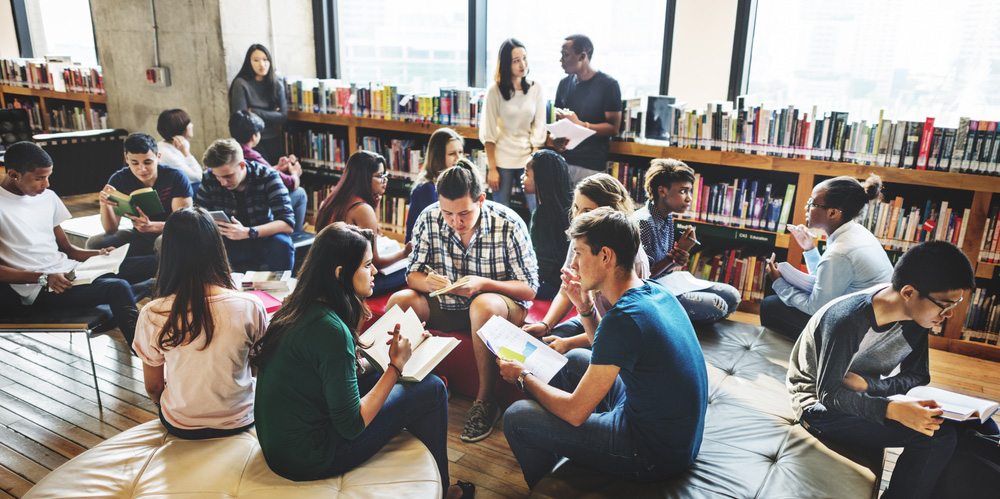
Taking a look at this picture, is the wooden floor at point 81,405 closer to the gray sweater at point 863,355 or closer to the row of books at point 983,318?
the row of books at point 983,318

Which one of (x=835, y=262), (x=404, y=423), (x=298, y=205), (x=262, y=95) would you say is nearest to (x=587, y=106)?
(x=835, y=262)

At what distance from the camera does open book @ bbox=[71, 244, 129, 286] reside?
10.4 ft

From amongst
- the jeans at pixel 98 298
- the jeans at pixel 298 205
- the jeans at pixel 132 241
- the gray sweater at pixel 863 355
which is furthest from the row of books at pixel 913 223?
the jeans at pixel 132 241

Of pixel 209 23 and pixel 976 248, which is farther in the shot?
pixel 209 23

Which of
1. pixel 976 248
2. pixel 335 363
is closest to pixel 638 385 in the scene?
pixel 335 363

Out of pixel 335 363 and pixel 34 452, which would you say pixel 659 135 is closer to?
pixel 335 363

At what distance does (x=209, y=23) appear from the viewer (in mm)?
5773

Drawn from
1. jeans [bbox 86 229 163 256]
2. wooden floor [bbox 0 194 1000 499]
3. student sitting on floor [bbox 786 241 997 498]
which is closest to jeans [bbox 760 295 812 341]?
Answer: wooden floor [bbox 0 194 1000 499]

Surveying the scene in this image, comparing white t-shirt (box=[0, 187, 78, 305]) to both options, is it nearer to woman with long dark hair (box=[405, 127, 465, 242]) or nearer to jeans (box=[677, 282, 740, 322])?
woman with long dark hair (box=[405, 127, 465, 242])

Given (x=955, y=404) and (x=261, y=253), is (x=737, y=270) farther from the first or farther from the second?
(x=261, y=253)

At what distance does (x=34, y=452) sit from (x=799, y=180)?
4.22 metres

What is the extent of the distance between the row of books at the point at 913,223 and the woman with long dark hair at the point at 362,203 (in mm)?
2819

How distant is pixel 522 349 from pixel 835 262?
1.52 meters

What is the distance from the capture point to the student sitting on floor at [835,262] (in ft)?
9.41
